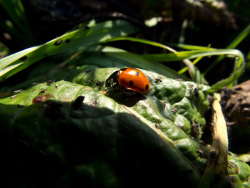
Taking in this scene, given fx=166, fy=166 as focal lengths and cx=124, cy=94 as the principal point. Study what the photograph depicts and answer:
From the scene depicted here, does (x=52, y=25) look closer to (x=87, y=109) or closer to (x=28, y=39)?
(x=28, y=39)

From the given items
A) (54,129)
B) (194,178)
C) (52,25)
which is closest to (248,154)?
(194,178)

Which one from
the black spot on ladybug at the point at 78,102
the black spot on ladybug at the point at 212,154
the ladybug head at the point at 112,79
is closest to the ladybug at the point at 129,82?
the ladybug head at the point at 112,79

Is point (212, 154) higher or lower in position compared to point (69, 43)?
lower

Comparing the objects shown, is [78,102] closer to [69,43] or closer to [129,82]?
[129,82]

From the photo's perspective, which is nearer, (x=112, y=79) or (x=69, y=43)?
(x=112, y=79)

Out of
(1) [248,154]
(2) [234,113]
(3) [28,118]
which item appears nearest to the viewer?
(3) [28,118]

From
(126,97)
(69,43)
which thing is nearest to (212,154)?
(126,97)
